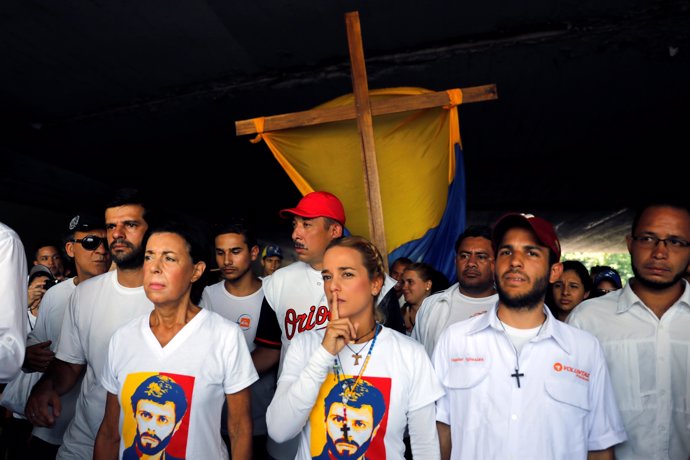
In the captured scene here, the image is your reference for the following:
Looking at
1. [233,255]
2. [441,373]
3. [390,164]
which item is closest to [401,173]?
[390,164]

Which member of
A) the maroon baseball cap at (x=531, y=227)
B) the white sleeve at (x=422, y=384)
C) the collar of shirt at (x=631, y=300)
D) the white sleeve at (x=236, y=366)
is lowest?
the white sleeve at (x=422, y=384)

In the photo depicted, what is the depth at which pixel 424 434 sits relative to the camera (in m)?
2.04

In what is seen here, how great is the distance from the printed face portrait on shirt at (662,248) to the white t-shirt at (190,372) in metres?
1.87

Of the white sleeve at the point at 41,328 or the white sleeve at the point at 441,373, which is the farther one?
the white sleeve at the point at 41,328

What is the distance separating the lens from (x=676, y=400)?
2.22m

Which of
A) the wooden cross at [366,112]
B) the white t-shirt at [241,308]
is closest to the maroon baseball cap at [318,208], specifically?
the wooden cross at [366,112]

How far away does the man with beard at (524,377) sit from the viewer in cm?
199

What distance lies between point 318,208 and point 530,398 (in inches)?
65.3

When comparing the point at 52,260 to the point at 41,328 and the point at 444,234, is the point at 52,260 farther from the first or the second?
the point at 444,234

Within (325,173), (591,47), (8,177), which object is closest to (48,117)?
(8,177)

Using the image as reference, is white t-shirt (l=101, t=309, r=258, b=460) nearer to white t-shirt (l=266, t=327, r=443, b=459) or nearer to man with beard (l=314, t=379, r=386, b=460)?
white t-shirt (l=266, t=327, r=443, b=459)

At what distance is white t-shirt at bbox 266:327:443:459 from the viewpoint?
1.92 metres

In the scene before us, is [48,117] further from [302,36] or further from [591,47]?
[591,47]

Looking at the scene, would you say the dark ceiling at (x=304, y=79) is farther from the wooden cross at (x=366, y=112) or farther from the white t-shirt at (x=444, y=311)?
the white t-shirt at (x=444, y=311)
